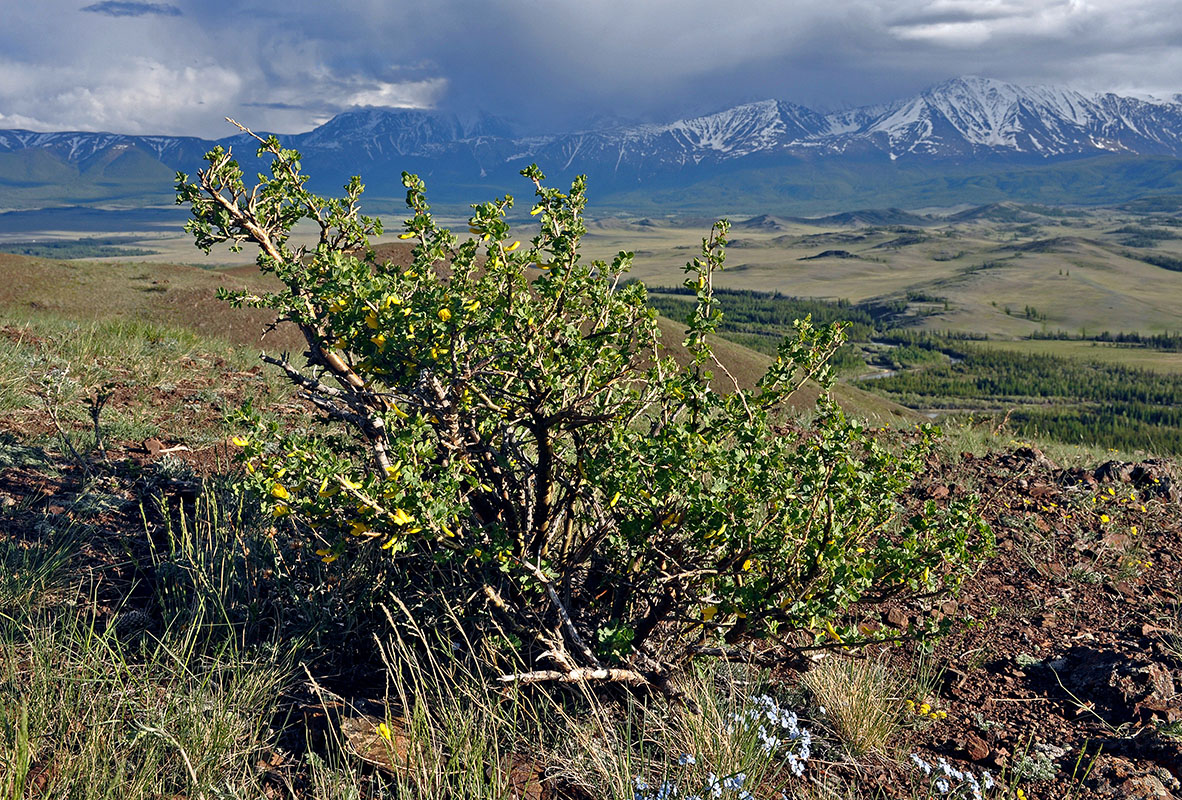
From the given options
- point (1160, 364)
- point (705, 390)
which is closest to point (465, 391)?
point (705, 390)

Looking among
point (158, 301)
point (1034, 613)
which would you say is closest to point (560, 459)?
point (1034, 613)

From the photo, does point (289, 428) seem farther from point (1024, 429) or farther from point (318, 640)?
point (1024, 429)

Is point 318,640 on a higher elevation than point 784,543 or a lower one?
lower

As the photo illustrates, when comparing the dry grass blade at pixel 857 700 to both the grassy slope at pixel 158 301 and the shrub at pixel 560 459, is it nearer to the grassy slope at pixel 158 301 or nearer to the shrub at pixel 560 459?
the shrub at pixel 560 459

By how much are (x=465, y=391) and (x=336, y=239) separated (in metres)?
0.95

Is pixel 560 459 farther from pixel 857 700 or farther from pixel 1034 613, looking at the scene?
pixel 1034 613

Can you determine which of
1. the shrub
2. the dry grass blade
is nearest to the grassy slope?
the dry grass blade

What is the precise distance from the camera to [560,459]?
350 centimetres

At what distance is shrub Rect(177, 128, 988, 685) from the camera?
2.73 metres

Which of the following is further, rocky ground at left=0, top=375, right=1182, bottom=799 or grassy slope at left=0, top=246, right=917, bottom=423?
grassy slope at left=0, top=246, right=917, bottom=423

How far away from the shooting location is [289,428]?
6.32 metres

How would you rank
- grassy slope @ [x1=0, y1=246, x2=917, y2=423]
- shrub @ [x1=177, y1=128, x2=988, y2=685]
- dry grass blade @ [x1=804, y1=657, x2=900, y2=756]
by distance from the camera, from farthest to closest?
1. grassy slope @ [x1=0, y1=246, x2=917, y2=423]
2. dry grass blade @ [x1=804, y1=657, x2=900, y2=756]
3. shrub @ [x1=177, y1=128, x2=988, y2=685]

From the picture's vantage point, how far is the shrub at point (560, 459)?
8.96 ft

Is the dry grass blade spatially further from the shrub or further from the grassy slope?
the grassy slope
